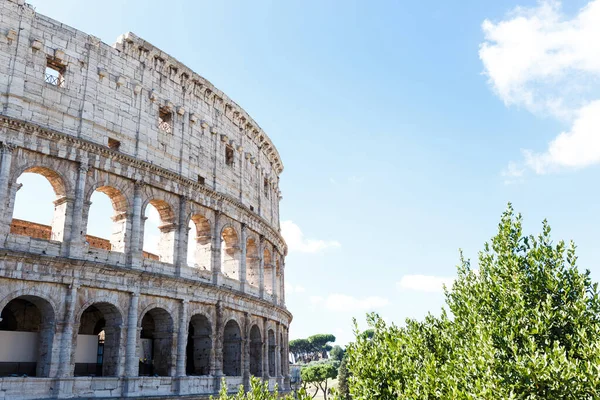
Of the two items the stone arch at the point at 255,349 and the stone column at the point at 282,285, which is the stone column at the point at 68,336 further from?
the stone column at the point at 282,285

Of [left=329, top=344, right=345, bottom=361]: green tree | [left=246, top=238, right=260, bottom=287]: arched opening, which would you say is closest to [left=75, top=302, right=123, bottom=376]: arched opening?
[left=246, top=238, right=260, bottom=287]: arched opening

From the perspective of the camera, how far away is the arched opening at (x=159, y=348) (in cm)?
1945

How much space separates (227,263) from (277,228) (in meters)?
6.82

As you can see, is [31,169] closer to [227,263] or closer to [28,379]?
[28,379]

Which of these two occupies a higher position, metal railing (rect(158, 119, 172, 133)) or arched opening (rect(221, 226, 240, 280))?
metal railing (rect(158, 119, 172, 133))

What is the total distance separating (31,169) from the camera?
17.3 meters

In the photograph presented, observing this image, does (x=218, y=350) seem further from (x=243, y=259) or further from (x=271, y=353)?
(x=271, y=353)

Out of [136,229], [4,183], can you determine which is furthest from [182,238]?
[4,183]

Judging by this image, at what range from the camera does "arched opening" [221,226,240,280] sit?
24375 millimetres

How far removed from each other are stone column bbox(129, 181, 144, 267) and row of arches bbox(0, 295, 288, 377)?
6.03ft

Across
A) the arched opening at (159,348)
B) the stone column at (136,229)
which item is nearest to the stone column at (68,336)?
the stone column at (136,229)

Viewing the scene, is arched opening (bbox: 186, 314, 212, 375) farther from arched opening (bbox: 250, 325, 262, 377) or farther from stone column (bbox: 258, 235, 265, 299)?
stone column (bbox: 258, 235, 265, 299)

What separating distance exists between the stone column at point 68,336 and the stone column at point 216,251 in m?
6.29

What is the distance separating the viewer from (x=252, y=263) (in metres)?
26.6
